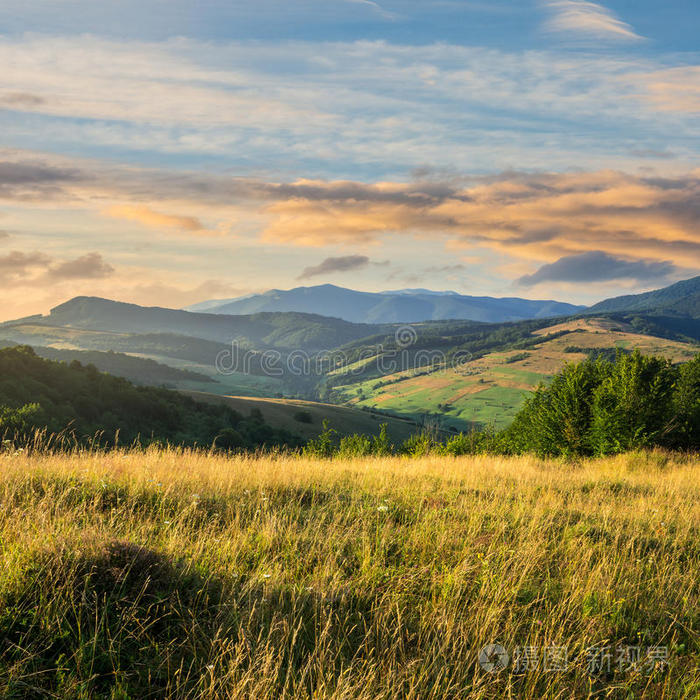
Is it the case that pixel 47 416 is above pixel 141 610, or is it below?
below

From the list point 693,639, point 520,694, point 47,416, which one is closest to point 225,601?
point 520,694

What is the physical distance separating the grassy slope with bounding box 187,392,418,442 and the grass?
83.0 m

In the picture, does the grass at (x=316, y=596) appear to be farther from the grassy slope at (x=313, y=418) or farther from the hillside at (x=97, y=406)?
the grassy slope at (x=313, y=418)

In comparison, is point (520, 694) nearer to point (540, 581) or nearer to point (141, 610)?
point (540, 581)

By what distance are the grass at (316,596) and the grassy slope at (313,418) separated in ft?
272

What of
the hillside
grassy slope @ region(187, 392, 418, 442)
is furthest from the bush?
the hillside

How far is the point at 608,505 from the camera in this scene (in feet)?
29.8

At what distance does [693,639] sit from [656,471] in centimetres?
1413

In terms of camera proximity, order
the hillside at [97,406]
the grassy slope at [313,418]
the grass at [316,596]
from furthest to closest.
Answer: the grassy slope at [313,418] < the hillside at [97,406] < the grass at [316,596]

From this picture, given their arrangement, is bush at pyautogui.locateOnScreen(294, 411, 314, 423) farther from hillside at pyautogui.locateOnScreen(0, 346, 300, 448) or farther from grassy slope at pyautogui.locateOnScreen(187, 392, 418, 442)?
hillside at pyautogui.locateOnScreen(0, 346, 300, 448)

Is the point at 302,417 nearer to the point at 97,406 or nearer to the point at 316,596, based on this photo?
the point at 97,406

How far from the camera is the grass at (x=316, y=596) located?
345 centimetres

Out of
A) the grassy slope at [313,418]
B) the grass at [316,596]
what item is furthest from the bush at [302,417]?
the grass at [316,596]

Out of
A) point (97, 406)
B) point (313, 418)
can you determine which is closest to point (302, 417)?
point (313, 418)
